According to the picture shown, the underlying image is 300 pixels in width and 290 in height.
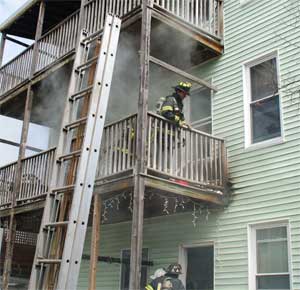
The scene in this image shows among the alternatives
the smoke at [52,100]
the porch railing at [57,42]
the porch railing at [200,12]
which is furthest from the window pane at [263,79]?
the smoke at [52,100]

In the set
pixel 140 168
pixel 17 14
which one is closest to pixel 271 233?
pixel 140 168

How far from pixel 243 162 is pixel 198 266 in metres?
2.43

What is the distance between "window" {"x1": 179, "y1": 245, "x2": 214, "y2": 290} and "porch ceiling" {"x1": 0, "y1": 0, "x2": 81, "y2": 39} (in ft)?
26.4

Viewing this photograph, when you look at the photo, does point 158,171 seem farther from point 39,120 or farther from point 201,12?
point 39,120

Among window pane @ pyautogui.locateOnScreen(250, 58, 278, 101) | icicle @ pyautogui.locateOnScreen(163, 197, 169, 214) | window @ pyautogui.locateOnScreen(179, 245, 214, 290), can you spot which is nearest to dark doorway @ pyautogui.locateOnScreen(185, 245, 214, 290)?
window @ pyautogui.locateOnScreen(179, 245, 214, 290)

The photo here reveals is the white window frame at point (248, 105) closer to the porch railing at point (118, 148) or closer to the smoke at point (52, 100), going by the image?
the porch railing at point (118, 148)

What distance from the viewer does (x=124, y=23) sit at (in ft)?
32.1

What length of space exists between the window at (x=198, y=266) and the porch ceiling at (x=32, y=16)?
26.4 ft

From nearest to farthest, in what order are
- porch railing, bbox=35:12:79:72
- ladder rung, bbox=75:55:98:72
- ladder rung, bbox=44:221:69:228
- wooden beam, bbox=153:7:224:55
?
ladder rung, bbox=44:221:69:228 → ladder rung, bbox=75:55:98:72 → wooden beam, bbox=153:7:224:55 → porch railing, bbox=35:12:79:72

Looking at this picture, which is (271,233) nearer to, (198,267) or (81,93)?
(198,267)

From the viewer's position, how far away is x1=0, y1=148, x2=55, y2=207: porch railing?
34.9 feet

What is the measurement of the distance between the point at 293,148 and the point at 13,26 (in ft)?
34.7

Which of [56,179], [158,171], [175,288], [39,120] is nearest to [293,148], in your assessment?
[158,171]

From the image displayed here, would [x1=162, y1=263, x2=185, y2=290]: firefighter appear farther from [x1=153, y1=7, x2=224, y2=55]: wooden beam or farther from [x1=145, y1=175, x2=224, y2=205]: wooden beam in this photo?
[x1=153, y1=7, x2=224, y2=55]: wooden beam
